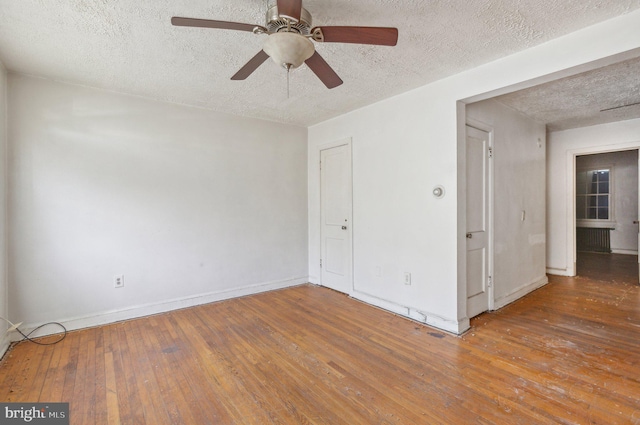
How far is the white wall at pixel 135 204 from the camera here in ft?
9.18

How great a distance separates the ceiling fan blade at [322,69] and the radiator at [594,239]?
28.2ft

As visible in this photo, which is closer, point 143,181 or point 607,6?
point 607,6

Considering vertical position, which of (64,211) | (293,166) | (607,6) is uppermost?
(607,6)

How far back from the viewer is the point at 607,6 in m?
1.84

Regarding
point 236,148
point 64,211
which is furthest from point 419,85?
point 64,211

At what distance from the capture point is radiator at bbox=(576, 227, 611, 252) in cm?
711

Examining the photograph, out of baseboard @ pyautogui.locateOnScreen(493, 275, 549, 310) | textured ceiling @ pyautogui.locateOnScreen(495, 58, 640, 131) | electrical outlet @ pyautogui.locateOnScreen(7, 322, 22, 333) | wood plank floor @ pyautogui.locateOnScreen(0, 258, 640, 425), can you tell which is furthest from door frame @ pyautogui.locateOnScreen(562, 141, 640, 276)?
electrical outlet @ pyautogui.locateOnScreen(7, 322, 22, 333)

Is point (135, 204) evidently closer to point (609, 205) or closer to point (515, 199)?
point (515, 199)

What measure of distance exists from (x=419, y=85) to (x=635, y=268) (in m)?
5.86

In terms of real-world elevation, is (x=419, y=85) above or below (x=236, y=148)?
above

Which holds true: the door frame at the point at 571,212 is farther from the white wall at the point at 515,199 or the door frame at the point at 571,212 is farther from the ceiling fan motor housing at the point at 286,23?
the ceiling fan motor housing at the point at 286,23

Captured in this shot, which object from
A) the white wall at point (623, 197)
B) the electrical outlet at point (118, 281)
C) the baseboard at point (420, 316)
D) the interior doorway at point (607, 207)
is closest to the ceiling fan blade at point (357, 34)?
the baseboard at point (420, 316)

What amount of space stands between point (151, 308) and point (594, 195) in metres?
9.71

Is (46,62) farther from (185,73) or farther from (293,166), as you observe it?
(293,166)
